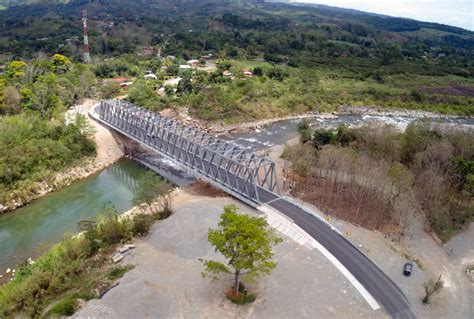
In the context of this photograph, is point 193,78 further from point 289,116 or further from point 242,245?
point 242,245

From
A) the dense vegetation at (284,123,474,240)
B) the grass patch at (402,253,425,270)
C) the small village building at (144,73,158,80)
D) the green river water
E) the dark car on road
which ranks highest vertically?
the small village building at (144,73,158,80)

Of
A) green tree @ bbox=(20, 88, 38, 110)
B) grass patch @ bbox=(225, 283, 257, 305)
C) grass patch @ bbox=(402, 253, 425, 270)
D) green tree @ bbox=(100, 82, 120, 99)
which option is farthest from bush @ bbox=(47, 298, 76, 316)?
green tree @ bbox=(100, 82, 120, 99)

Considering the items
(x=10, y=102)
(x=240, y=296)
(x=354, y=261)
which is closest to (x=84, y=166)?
(x=10, y=102)

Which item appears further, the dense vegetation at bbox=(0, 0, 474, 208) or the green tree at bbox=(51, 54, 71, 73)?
the green tree at bbox=(51, 54, 71, 73)

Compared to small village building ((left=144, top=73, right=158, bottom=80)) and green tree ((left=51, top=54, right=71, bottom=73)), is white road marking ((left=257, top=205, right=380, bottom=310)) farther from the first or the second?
green tree ((left=51, top=54, right=71, bottom=73))

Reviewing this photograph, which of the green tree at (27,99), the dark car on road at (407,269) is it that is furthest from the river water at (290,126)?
the dark car on road at (407,269)

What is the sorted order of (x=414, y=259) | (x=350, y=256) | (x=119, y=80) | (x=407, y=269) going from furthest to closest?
(x=119, y=80), (x=414, y=259), (x=350, y=256), (x=407, y=269)
